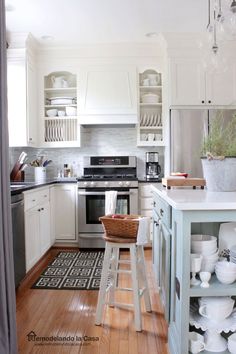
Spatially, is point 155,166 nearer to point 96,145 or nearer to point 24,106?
point 96,145

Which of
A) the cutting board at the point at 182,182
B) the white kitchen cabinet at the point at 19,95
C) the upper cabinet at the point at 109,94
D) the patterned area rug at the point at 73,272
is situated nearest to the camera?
the cutting board at the point at 182,182

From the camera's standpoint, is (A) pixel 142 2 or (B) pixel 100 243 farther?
(B) pixel 100 243

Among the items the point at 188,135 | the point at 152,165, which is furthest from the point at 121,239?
the point at 152,165

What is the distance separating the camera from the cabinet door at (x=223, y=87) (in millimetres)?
4078

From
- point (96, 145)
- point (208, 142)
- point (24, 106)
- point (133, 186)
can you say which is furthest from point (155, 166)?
point (208, 142)

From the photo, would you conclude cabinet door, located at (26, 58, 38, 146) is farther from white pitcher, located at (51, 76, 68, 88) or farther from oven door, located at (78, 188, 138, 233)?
oven door, located at (78, 188, 138, 233)

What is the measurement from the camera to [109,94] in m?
4.31

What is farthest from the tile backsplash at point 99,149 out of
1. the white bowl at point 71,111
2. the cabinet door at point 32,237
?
the cabinet door at point 32,237

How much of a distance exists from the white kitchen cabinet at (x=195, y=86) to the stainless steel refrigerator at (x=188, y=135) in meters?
0.14

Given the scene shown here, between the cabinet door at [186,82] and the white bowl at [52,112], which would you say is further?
the white bowl at [52,112]

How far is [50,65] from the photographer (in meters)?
4.38

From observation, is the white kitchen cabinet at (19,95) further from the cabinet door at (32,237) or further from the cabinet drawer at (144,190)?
the cabinet drawer at (144,190)

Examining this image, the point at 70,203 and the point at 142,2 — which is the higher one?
the point at 142,2

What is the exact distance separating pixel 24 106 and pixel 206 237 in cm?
303
